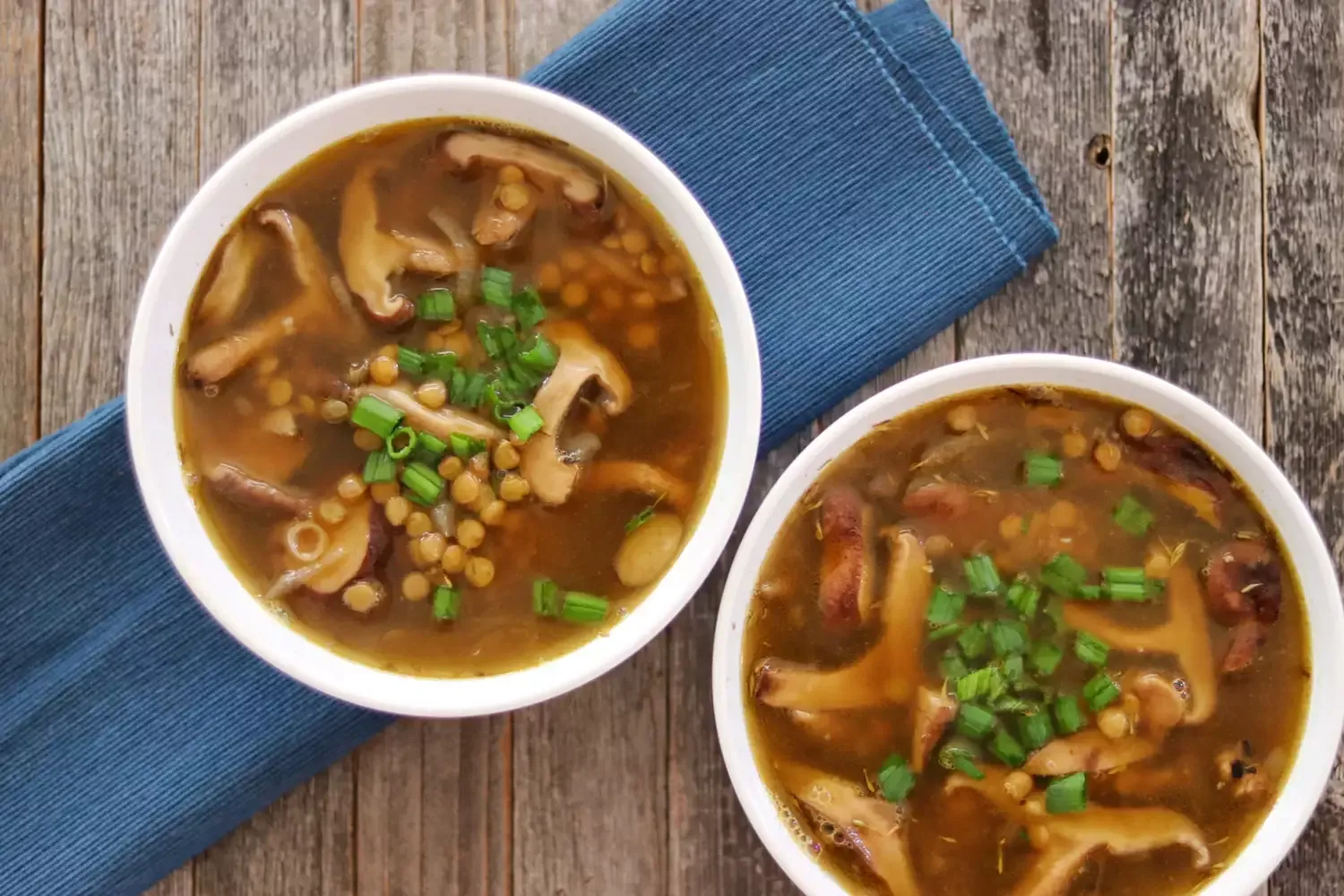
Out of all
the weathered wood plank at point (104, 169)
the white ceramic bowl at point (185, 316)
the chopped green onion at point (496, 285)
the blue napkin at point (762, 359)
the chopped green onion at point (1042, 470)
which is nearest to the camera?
the white ceramic bowl at point (185, 316)

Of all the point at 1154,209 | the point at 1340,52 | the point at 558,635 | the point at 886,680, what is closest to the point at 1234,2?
the point at 1340,52

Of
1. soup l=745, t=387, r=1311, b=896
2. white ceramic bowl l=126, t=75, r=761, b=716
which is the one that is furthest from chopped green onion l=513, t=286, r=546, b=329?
soup l=745, t=387, r=1311, b=896

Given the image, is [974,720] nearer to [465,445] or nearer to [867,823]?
[867,823]

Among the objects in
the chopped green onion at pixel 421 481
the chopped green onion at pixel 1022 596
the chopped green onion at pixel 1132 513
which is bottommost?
the chopped green onion at pixel 1022 596

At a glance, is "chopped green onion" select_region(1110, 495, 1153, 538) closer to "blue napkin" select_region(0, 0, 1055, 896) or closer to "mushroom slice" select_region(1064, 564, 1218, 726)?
"mushroom slice" select_region(1064, 564, 1218, 726)

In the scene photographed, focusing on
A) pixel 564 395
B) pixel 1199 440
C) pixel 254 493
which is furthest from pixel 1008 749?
pixel 254 493

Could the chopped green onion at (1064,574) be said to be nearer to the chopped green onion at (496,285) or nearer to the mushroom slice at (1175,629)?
the mushroom slice at (1175,629)

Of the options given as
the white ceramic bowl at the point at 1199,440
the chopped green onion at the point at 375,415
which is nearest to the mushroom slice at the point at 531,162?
the chopped green onion at the point at 375,415
